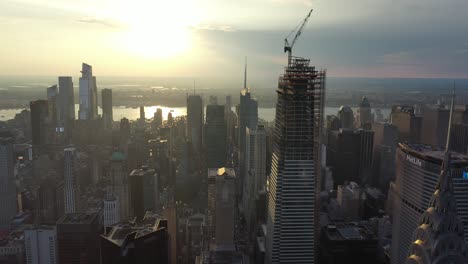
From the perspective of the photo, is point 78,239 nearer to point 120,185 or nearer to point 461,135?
point 120,185

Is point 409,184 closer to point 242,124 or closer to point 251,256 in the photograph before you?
point 251,256

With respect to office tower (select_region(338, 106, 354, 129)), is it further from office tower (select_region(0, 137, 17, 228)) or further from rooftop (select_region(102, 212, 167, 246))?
office tower (select_region(0, 137, 17, 228))

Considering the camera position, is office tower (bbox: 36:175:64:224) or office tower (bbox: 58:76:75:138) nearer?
office tower (bbox: 36:175:64:224)

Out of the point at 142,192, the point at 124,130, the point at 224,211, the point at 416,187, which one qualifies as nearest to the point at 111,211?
the point at 142,192

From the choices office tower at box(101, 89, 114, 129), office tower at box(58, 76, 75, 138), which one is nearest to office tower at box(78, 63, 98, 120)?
office tower at box(101, 89, 114, 129)

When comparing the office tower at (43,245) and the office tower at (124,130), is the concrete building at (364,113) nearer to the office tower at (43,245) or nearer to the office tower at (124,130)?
the office tower at (124,130)

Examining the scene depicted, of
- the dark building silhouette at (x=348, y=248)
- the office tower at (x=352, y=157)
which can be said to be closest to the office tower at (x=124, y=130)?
the office tower at (x=352, y=157)
